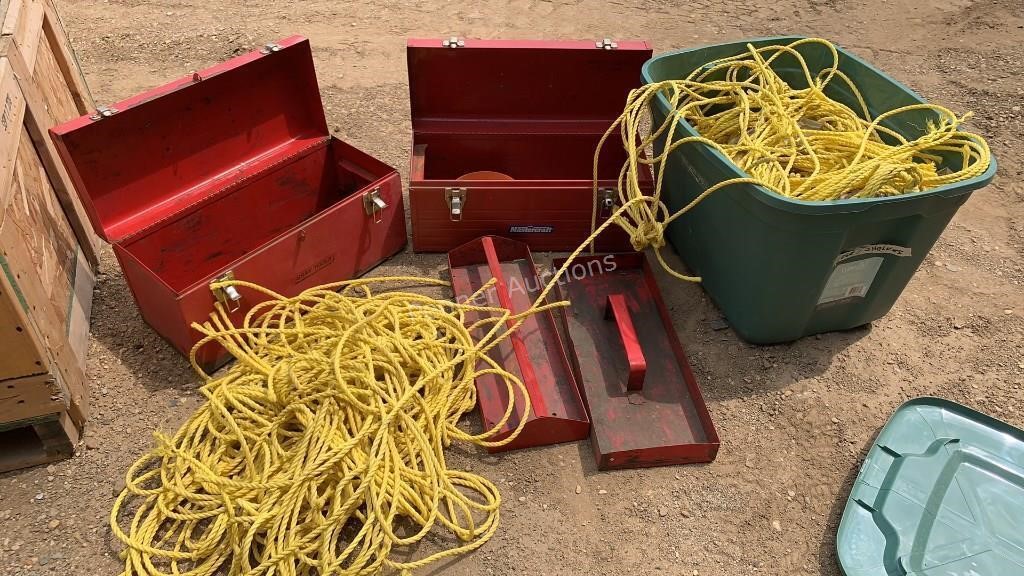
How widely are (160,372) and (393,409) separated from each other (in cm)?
120

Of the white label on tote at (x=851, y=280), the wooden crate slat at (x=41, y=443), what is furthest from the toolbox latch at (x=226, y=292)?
the white label on tote at (x=851, y=280)

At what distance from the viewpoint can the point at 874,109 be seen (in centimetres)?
322

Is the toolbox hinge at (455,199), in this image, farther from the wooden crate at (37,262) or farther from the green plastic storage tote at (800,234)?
the wooden crate at (37,262)

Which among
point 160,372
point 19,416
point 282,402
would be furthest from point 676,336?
point 19,416

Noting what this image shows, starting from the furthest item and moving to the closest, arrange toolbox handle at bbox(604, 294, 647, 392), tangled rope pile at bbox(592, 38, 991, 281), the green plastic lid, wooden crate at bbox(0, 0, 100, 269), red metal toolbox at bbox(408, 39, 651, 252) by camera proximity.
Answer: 1. red metal toolbox at bbox(408, 39, 651, 252)
2. wooden crate at bbox(0, 0, 100, 269)
3. toolbox handle at bbox(604, 294, 647, 392)
4. tangled rope pile at bbox(592, 38, 991, 281)
5. the green plastic lid

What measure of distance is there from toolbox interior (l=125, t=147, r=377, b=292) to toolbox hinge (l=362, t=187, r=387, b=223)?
0.68ft

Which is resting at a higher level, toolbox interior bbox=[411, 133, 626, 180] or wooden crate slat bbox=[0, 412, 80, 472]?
toolbox interior bbox=[411, 133, 626, 180]

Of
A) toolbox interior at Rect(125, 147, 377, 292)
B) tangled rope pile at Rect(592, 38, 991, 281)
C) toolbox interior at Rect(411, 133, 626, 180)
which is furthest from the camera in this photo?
toolbox interior at Rect(411, 133, 626, 180)

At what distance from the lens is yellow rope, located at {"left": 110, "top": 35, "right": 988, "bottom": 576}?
7.72 feet

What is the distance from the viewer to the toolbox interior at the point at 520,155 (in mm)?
3775

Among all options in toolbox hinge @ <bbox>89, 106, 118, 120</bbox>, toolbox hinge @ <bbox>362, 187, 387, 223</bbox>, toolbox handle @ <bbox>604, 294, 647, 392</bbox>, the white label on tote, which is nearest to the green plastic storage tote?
the white label on tote

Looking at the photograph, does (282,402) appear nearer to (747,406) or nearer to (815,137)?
(747,406)

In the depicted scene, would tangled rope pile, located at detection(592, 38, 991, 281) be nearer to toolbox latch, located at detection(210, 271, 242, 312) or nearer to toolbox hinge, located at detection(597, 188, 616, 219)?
toolbox hinge, located at detection(597, 188, 616, 219)

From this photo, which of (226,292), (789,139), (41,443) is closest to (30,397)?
(41,443)
